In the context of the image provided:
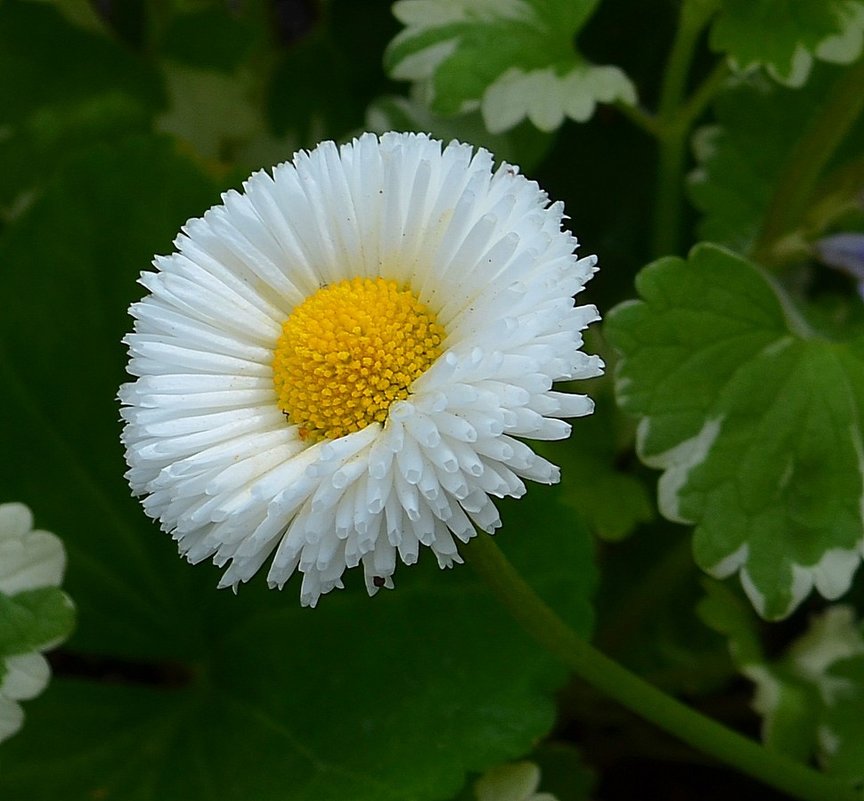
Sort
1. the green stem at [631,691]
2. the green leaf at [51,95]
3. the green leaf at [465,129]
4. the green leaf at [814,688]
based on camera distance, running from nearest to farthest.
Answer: the green stem at [631,691] → the green leaf at [814,688] → the green leaf at [465,129] → the green leaf at [51,95]

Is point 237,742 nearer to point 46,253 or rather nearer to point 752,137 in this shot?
point 46,253

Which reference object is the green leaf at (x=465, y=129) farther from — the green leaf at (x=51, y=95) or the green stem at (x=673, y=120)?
the green leaf at (x=51, y=95)

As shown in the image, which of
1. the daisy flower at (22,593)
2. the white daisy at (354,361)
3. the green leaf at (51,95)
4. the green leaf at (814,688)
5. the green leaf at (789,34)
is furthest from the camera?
the green leaf at (51,95)

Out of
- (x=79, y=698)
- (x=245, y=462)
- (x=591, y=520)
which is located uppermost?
(x=245, y=462)

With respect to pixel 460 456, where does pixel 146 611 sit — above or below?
below

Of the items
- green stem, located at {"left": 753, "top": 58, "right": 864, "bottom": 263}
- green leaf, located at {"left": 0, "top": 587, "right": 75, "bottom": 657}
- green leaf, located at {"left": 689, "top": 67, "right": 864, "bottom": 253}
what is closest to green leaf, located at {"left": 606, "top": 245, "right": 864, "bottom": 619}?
green stem, located at {"left": 753, "top": 58, "right": 864, "bottom": 263}

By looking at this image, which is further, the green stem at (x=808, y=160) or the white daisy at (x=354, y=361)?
the green stem at (x=808, y=160)

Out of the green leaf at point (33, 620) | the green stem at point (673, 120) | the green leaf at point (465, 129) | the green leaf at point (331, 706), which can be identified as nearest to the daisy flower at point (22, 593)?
the green leaf at point (33, 620)

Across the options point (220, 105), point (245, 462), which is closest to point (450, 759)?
point (245, 462)
